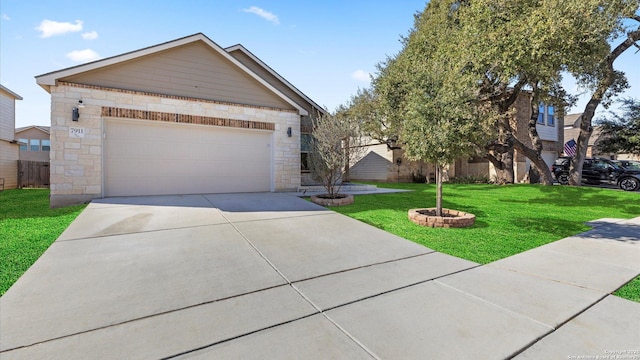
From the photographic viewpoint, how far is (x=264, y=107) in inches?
427

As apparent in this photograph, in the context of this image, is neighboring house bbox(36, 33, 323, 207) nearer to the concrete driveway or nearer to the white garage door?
the white garage door

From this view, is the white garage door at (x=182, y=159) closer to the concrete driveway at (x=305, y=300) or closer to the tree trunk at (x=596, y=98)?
the concrete driveway at (x=305, y=300)

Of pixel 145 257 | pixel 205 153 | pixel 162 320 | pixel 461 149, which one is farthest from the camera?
pixel 205 153

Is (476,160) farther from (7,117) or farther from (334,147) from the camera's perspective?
(7,117)

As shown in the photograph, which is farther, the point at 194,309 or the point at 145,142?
the point at 145,142

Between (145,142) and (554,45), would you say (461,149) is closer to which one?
(554,45)

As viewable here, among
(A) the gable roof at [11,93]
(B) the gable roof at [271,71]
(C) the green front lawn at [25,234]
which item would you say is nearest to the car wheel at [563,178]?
(B) the gable roof at [271,71]

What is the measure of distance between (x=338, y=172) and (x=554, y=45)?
7.73 m

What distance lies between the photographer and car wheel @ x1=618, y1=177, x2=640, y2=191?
14.4m

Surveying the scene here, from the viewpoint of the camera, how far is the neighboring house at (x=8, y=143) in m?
14.4

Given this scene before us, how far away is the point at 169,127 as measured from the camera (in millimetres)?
9453

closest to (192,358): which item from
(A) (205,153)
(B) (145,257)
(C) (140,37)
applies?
(B) (145,257)

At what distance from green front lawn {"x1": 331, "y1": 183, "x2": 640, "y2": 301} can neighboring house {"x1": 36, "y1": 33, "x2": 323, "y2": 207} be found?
4.53 meters

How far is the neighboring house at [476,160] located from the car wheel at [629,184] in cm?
431
